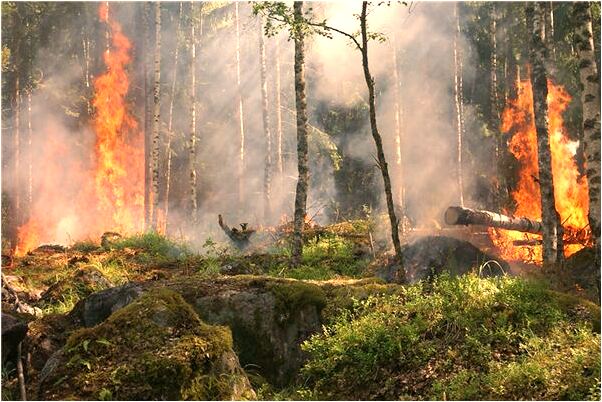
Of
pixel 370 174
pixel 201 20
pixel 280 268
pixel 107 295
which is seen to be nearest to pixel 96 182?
pixel 201 20

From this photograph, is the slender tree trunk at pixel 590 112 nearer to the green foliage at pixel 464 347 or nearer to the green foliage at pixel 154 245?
the green foliage at pixel 464 347

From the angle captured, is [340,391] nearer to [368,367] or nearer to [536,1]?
[368,367]

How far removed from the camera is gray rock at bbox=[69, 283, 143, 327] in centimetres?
838

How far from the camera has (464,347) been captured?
689 centimetres

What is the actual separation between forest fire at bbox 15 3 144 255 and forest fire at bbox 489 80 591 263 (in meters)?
19.8

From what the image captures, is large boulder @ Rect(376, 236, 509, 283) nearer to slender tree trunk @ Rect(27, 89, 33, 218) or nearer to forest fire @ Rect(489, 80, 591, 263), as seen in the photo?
forest fire @ Rect(489, 80, 591, 263)

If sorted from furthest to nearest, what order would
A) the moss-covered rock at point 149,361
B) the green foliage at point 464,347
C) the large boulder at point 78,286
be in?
the large boulder at point 78,286 → the green foliage at point 464,347 → the moss-covered rock at point 149,361

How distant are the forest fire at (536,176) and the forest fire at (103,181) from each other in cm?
1983

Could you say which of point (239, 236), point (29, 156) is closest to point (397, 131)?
point (239, 236)

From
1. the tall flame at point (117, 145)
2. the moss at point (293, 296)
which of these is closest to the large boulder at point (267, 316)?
the moss at point (293, 296)

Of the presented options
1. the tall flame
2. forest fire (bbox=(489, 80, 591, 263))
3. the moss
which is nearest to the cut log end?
forest fire (bbox=(489, 80, 591, 263))

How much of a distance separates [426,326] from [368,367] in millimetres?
965

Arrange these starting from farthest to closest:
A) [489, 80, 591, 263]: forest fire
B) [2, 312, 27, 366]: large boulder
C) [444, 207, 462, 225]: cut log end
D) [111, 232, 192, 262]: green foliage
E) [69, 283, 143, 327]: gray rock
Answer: [489, 80, 591, 263]: forest fire, [111, 232, 192, 262]: green foliage, [444, 207, 462, 225]: cut log end, [69, 283, 143, 327]: gray rock, [2, 312, 27, 366]: large boulder

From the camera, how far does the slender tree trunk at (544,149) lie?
12.6 meters
